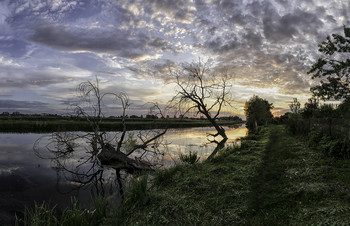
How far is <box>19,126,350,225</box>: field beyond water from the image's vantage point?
15.0 feet

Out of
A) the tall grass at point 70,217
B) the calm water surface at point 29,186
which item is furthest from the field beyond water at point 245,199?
the calm water surface at point 29,186

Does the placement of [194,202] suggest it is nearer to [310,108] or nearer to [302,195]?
[302,195]

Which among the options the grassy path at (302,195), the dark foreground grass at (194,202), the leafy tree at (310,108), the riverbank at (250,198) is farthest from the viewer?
the leafy tree at (310,108)

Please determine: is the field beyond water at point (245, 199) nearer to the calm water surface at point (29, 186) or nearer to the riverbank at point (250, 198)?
the riverbank at point (250, 198)

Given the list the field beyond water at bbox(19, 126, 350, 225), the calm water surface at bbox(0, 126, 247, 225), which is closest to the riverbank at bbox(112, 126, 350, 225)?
the field beyond water at bbox(19, 126, 350, 225)

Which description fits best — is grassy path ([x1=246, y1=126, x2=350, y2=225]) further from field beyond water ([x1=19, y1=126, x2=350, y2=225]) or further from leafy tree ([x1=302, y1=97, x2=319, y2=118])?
leafy tree ([x1=302, y1=97, x2=319, y2=118])

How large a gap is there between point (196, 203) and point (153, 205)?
1.19 meters

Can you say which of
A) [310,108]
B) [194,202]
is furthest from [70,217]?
[310,108]

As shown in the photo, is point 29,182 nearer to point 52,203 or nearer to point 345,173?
point 52,203

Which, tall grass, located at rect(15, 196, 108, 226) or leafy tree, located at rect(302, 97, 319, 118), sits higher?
leafy tree, located at rect(302, 97, 319, 118)

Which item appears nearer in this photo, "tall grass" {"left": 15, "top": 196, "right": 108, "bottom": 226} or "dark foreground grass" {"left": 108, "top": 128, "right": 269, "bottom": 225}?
"tall grass" {"left": 15, "top": 196, "right": 108, "bottom": 226}

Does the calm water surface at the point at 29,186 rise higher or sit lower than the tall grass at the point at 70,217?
lower

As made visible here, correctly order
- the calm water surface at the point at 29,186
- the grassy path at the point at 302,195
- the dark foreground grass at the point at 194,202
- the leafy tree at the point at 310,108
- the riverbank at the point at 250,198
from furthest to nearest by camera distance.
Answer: the leafy tree at the point at 310,108 → the calm water surface at the point at 29,186 → the dark foreground grass at the point at 194,202 → the riverbank at the point at 250,198 → the grassy path at the point at 302,195

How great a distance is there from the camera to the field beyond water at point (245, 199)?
15.0 ft
